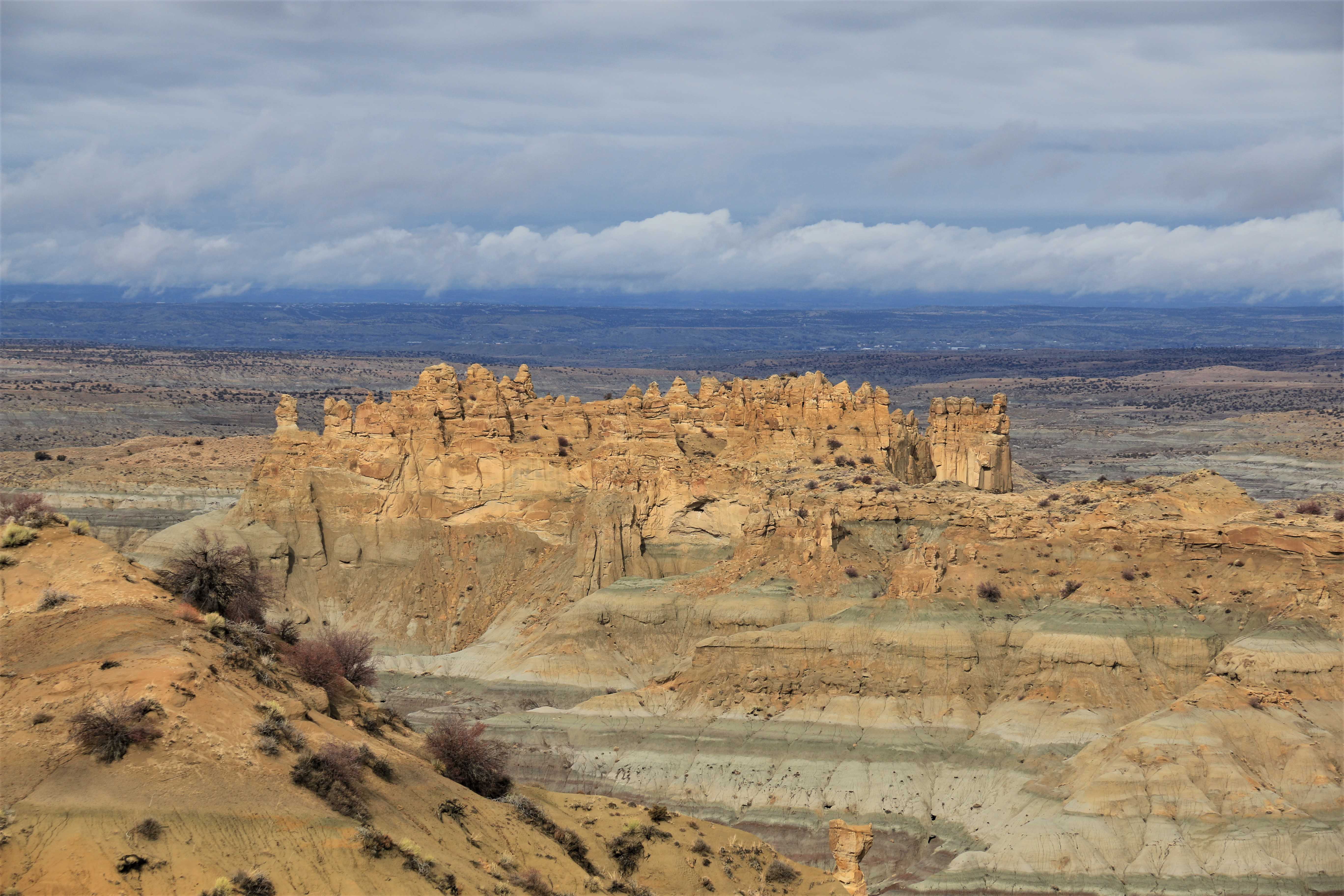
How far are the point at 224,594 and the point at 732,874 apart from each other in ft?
48.1

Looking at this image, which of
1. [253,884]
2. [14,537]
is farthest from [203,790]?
[14,537]

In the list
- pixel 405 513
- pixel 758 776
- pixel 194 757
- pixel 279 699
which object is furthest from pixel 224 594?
pixel 405 513

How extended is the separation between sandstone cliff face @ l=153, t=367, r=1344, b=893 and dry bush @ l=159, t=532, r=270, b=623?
22590 millimetres

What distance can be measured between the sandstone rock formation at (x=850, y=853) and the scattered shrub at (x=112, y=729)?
20.0 metres

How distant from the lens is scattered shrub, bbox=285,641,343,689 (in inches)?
1534

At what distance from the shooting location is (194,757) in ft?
100

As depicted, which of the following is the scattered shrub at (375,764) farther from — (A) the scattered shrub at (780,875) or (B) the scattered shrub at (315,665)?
(A) the scattered shrub at (780,875)

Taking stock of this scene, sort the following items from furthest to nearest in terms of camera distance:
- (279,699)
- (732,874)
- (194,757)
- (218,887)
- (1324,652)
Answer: (1324,652)
(732,874)
(279,699)
(194,757)
(218,887)

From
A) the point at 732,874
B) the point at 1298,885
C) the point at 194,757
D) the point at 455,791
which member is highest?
the point at 194,757

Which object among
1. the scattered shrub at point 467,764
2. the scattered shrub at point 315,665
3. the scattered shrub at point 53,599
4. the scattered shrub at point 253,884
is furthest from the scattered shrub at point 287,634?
the scattered shrub at point 253,884

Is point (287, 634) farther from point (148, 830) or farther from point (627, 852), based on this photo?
point (148, 830)

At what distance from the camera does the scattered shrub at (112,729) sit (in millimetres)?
30047

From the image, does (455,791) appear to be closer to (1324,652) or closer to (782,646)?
(782,646)

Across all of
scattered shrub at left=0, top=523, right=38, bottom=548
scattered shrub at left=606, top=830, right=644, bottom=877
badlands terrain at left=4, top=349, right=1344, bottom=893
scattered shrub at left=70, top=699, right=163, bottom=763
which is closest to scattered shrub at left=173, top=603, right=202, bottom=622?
badlands terrain at left=4, top=349, right=1344, bottom=893
